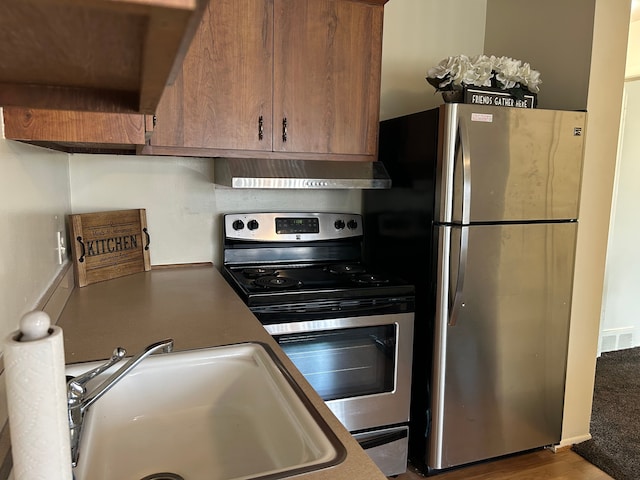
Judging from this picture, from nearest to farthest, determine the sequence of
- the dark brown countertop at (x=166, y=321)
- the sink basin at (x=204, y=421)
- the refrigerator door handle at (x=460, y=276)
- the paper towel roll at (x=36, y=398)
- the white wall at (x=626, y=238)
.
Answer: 1. the paper towel roll at (x=36, y=398)
2. the sink basin at (x=204, y=421)
3. the dark brown countertop at (x=166, y=321)
4. the refrigerator door handle at (x=460, y=276)
5. the white wall at (x=626, y=238)

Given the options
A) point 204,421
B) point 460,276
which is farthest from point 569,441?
point 204,421

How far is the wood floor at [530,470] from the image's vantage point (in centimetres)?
221

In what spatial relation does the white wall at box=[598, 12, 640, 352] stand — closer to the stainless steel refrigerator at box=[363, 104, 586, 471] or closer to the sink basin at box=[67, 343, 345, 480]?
the stainless steel refrigerator at box=[363, 104, 586, 471]

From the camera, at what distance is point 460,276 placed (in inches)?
79.7

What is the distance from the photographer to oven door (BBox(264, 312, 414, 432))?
202 centimetres

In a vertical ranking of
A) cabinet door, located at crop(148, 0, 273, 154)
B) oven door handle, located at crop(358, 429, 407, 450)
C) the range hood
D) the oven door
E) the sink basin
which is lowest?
oven door handle, located at crop(358, 429, 407, 450)

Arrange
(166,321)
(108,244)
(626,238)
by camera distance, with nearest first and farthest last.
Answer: (166,321)
(108,244)
(626,238)

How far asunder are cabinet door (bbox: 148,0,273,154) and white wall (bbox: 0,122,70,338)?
19.2 inches

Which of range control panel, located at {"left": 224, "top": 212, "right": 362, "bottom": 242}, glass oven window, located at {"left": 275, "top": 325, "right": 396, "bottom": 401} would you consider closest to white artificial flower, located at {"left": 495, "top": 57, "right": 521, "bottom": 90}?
range control panel, located at {"left": 224, "top": 212, "right": 362, "bottom": 242}

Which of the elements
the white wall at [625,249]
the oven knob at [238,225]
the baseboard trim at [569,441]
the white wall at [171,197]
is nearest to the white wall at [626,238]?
the white wall at [625,249]

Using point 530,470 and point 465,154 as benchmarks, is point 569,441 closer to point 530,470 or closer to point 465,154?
point 530,470

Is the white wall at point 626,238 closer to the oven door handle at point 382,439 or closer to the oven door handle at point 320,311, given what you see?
the oven door handle at point 382,439

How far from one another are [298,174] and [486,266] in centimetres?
92

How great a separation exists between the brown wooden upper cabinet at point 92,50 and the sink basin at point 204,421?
2.00 ft
